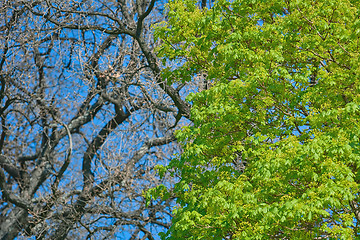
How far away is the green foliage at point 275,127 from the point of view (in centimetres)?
A: 865

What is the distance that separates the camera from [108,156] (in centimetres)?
1488

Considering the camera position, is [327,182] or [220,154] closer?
[327,182]

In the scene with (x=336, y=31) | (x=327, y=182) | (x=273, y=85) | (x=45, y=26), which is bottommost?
(x=327, y=182)

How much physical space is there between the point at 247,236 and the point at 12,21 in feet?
33.2

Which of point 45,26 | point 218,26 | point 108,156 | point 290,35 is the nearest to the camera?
point 290,35

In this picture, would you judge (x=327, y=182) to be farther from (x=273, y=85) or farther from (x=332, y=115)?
(x=273, y=85)

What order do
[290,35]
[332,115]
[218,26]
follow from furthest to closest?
[218,26] < [290,35] < [332,115]

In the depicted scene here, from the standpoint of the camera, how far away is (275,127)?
35.5 feet

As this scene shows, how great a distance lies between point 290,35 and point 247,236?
407 centimetres

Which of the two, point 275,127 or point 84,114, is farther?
point 84,114

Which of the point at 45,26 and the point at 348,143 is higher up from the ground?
the point at 45,26

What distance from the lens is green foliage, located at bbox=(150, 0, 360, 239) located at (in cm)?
865

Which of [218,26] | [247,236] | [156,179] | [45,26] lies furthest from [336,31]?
[45,26]

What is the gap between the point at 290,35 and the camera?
34.6 ft
